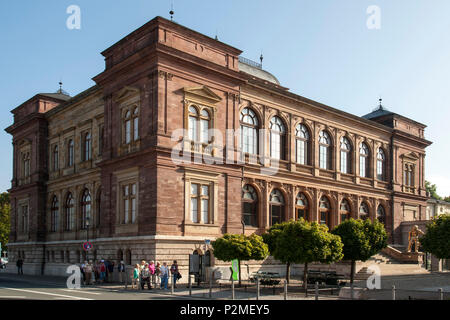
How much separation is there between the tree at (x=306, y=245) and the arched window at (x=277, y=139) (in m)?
14.6

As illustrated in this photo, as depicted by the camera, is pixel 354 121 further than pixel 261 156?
Yes

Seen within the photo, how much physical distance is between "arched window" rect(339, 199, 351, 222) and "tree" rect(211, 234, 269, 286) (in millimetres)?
19808

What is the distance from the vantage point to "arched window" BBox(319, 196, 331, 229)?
4631cm

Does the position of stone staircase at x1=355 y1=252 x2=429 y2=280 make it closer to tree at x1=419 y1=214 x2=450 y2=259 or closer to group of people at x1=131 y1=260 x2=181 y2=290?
tree at x1=419 y1=214 x2=450 y2=259

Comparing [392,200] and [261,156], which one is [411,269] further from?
[261,156]

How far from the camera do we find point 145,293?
90.6ft

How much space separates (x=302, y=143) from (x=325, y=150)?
11.2 feet

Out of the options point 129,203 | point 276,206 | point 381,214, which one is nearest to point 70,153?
point 129,203

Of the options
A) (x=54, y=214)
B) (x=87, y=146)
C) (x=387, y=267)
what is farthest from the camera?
(x=54, y=214)

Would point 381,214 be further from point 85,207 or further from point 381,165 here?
point 85,207

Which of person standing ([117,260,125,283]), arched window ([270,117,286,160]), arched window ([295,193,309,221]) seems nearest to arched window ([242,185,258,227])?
arched window ([270,117,286,160])

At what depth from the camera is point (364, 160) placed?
170 ft
